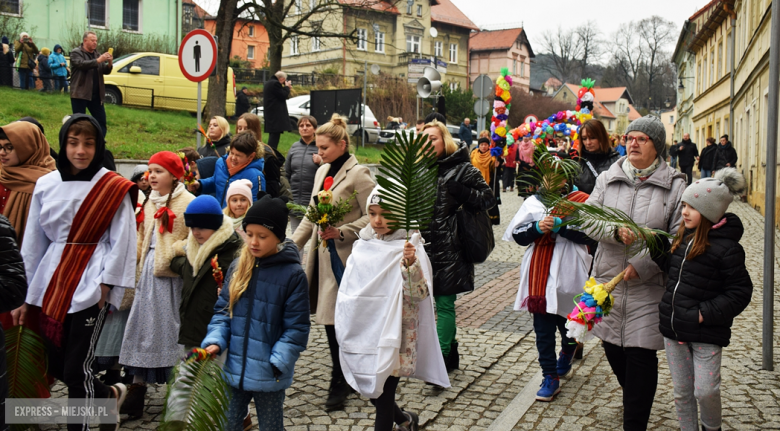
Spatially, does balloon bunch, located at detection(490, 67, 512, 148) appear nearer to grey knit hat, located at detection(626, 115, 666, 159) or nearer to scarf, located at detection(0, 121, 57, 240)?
grey knit hat, located at detection(626, 115, 666, 159)

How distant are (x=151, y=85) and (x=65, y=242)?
20202 mm

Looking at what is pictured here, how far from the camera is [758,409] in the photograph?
15.5ft

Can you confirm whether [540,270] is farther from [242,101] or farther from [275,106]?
[242,101]

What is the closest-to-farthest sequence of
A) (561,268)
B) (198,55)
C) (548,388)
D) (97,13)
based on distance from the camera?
(548,388)
(561,268)
(198,55)
(97,13)

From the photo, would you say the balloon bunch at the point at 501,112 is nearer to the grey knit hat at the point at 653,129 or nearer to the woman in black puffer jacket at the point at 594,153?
the woman in black puffer jacket at the point at 594,153

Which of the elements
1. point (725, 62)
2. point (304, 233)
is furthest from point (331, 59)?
point (304, 233)

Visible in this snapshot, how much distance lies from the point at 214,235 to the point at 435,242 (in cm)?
169

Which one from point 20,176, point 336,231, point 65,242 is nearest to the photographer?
point 65,242

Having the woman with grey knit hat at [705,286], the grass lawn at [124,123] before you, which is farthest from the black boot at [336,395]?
the grass lawn at [124,123]

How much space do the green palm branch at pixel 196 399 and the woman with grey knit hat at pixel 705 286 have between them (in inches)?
98.4

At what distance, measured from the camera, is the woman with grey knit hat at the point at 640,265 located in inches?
159

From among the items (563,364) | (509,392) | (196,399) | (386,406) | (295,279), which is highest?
(295,279)

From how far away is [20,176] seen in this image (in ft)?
14.6

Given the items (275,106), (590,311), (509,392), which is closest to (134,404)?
(509,392)
